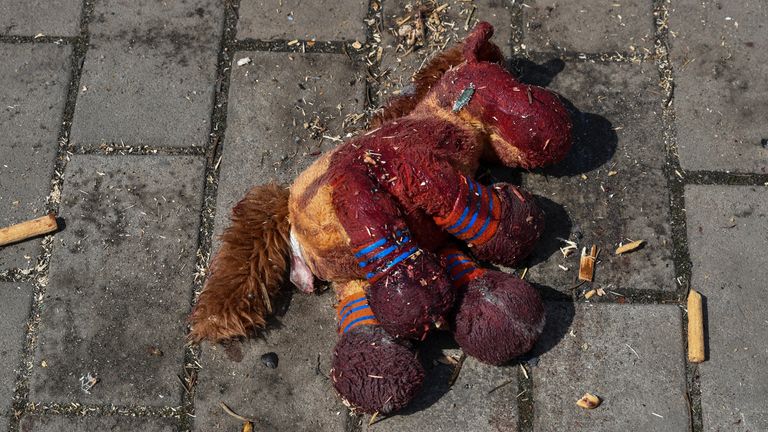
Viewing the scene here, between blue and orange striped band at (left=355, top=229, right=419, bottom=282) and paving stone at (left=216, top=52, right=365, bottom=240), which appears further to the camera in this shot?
paving stone at (left=216, top=52, right=365, bottom=240)

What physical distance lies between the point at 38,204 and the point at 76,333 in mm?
548

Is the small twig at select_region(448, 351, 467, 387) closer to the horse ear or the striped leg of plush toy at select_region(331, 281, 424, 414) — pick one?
the striped leg of plush toy at select_region(331, 281, 424, 414)

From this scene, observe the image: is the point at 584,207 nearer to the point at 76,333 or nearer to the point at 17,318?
the point at 76,333

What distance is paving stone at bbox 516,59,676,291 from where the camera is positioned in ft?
9.12

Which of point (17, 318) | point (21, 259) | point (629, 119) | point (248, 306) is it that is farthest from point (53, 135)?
point (629, 119)

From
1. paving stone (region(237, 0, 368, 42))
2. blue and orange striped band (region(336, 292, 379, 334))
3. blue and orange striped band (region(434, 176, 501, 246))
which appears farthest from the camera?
paving stone (region(237, 0, 368, 42))

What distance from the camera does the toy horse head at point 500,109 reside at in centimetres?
255

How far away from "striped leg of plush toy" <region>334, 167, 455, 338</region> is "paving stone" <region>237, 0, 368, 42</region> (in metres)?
1.08

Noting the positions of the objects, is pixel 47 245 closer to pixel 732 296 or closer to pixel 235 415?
pixel 235 415

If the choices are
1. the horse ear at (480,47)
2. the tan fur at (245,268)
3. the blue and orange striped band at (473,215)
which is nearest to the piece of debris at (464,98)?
the horse ear at (480,47)

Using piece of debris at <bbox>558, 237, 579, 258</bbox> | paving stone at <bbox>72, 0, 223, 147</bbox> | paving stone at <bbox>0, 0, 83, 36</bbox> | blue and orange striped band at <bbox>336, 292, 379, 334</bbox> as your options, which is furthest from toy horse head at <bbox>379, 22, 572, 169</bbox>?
paving stone at <bbox>0, 0, 83, 36</bbox>

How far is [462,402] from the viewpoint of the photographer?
2635 mm

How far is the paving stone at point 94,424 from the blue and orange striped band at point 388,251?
978 mm

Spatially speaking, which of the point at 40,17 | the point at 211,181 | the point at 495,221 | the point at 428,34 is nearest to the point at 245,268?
the point at 211,181
